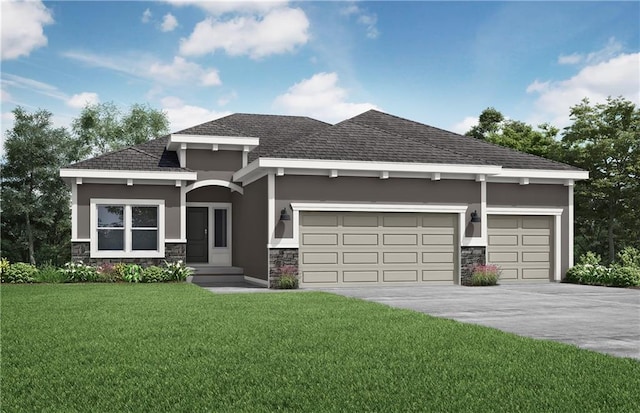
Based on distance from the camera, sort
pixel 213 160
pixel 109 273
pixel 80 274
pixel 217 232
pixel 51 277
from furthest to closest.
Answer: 1. pixel 217 232
2. pixel 213 160
3. pixel 109 273
4. pixel 80 274
5. pixel 51 277

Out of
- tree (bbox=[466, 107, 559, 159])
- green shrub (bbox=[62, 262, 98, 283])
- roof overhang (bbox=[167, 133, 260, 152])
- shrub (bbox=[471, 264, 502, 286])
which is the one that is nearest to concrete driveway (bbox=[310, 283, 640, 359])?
shrub (bbox=[471, 264, 502, 286])

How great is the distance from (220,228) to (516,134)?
2095 cm

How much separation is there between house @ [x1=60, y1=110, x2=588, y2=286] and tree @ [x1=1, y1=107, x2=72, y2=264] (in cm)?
1156

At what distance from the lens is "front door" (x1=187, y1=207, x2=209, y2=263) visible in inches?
916

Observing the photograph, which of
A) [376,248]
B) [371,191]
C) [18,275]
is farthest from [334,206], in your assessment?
[18,275]

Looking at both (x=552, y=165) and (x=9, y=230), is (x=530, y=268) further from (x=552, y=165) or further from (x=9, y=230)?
(x=9, y=230)

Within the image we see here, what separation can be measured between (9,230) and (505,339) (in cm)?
2919

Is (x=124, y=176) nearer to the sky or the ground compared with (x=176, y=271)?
nearer to the sky

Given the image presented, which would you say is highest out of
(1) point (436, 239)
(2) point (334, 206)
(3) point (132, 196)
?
(3) point (132, 196)

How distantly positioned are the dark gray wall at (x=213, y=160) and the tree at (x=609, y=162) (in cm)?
1536

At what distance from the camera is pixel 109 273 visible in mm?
19859

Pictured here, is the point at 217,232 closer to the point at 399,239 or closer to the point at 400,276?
the point at 399,239

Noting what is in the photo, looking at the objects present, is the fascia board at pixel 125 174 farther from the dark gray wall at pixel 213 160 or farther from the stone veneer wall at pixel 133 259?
the stone veneer wall at pixel 133 259

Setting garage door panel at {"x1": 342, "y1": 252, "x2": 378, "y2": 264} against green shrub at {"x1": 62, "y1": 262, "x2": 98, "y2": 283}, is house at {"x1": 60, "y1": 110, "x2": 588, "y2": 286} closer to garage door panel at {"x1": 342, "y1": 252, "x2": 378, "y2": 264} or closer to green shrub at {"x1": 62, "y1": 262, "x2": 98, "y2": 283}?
garage door panel at {"x1": 342, "y1": 252, "x2": 378, "y2": 264}
